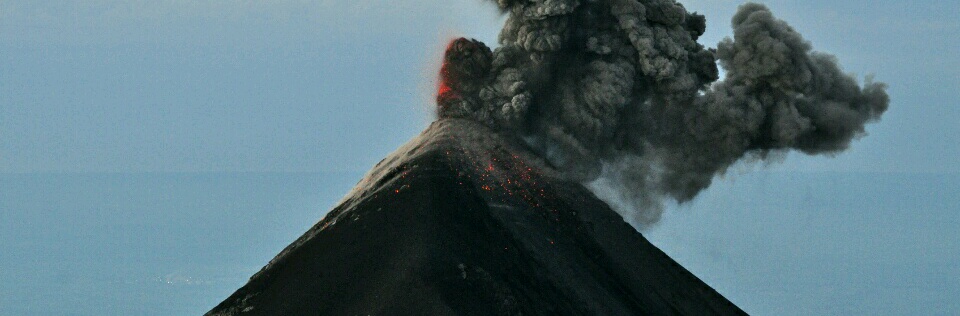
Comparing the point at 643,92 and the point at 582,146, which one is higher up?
the point at 643,92

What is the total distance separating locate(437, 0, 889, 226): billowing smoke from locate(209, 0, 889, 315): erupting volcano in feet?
0.27

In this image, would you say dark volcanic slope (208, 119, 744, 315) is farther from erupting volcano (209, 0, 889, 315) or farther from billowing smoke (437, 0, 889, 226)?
billowing smoke (437, 0, 889, 226)

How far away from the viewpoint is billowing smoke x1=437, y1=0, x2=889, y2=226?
328 feet

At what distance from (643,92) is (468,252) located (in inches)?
760

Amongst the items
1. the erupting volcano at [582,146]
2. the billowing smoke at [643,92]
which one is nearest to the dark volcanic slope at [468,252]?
the erupting volcano at [582,146]

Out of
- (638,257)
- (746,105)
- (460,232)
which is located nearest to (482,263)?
(460,232)

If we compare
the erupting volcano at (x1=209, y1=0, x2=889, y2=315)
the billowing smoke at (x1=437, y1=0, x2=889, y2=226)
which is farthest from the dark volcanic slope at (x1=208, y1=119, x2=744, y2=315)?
the billowing smoke at (x1=437, y1=0, x2=889, y2=226)

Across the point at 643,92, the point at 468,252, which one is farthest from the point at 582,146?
the point at 468,252

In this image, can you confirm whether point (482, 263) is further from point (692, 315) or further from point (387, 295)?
point (692, 315)

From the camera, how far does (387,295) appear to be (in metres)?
84.1

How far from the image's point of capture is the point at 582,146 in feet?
330

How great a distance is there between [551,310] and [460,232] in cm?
636

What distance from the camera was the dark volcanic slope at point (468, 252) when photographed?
85.1m

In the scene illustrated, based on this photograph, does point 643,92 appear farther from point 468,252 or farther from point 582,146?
point 468,252
